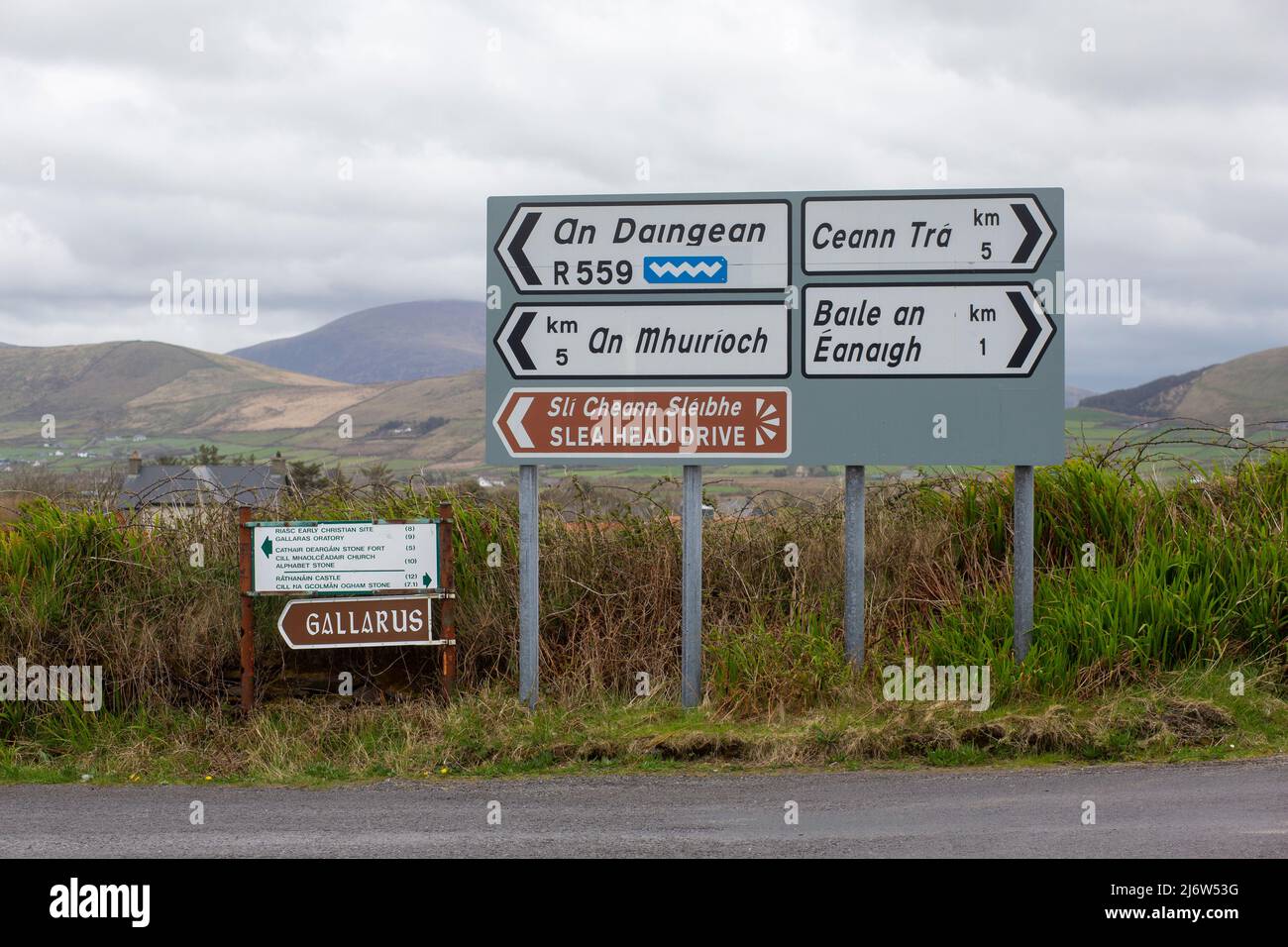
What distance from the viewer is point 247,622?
8273 millimetres

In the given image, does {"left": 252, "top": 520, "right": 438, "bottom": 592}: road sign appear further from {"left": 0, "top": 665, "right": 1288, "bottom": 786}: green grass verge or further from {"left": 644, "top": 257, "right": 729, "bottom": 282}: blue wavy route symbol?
{"left": 644, "top": 257, "right": 729, "bottom": 282}: blue wavy route symbol

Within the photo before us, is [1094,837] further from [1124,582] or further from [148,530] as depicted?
[148,530]

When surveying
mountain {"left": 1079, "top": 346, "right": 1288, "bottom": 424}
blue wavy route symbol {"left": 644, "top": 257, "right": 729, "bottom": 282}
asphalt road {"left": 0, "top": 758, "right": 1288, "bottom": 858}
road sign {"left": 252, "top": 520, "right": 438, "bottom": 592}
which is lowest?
asphalt road {"left": 0, "top": 758, "right": 1288, "bottom": 858}

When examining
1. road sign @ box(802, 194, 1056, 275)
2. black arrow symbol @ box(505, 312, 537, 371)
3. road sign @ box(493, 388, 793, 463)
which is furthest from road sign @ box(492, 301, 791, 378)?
road sign @ box(802, 194, 1056, 275)

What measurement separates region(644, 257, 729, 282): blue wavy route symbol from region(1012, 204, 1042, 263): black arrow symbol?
91.4 inches

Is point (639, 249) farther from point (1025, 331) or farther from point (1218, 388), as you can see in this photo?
point (1218, 388)

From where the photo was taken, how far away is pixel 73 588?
898cm

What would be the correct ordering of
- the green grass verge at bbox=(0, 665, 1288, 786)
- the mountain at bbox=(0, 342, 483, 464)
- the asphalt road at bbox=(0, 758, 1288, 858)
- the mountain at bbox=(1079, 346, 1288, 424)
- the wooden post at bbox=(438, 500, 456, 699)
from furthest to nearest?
the mountain at bbox=(1079, 346, 1288, 424), the mountain at bbox=(0, 342, 483, 464), the wooden post at bbox=(438, 500, 456, 699), the green grass verge at bbox=(0, 665, 1288, 786), the asphalt road at bbox=(0, 758, 1288, 858)

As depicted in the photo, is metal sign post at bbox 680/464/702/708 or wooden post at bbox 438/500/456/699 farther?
wooden post at bbox 438/500/456/699

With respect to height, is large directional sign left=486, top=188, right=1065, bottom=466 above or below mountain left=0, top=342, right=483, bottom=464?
below

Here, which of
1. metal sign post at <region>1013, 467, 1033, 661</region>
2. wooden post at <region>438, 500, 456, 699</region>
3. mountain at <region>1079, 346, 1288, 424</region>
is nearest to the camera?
metal sign post at <region>1013, 467, 1033, 661</region>

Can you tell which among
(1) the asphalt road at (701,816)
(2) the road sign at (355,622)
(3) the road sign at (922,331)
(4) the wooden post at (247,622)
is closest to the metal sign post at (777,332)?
(3) the road sign at (922,331)

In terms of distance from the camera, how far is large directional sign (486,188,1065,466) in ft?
28.1

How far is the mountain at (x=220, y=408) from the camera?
71.8 metres
